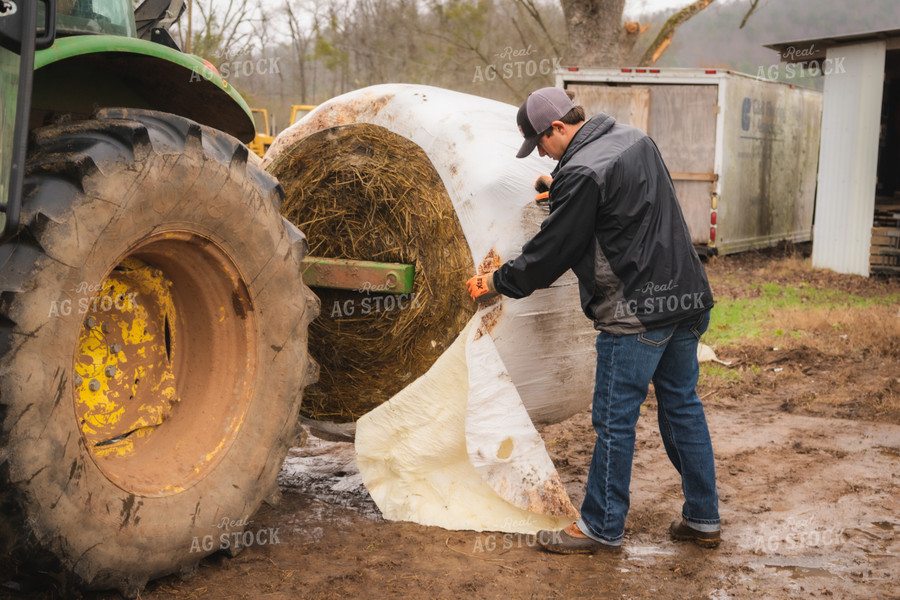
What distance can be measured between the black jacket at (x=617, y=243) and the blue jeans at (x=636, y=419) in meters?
0.11

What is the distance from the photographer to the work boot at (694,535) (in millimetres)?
3770

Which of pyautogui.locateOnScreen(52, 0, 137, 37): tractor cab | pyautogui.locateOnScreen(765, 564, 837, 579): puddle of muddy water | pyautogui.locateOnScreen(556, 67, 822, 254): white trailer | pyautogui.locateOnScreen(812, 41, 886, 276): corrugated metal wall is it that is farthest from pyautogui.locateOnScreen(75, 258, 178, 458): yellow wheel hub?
pyautogui.locateOnScreen(812, 41, 886, 276): corrugated metal wall

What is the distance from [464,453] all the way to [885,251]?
9422mm

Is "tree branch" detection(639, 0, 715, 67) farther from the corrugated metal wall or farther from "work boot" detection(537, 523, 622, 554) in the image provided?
"work boot" detection(537, 523, 622, 554)

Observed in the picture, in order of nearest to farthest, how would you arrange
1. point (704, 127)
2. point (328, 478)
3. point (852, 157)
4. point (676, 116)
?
point (328, 478) < point (852, 157) < point (704, 127) < point (676, 116)

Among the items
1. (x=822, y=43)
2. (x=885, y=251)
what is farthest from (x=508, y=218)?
(x=822, y=43)

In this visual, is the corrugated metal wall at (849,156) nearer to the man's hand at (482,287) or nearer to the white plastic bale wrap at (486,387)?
the white plastic bale wrap at (486,387)

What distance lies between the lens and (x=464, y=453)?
13.1 ft

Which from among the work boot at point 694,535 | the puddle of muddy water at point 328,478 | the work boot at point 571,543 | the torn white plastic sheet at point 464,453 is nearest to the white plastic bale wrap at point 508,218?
the torn white plastic sheet at point 464,453

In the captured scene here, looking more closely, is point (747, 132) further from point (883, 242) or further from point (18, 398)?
point (18, 398)

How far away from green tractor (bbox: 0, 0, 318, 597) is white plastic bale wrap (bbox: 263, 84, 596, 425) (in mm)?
844

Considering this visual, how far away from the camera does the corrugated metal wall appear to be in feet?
37.3

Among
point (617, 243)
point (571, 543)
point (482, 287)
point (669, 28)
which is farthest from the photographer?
point (669, 28)

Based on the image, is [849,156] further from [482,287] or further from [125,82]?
[125,82]
